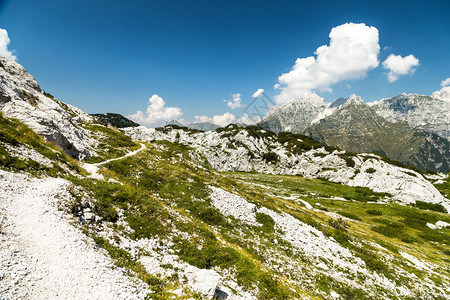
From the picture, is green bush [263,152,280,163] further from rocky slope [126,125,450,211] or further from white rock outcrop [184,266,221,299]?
white rock outcrop [184,266,221,299]

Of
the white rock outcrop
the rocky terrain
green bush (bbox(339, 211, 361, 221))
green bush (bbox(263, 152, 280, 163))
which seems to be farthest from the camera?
green bush (bbox(263, 152, 280, 163))

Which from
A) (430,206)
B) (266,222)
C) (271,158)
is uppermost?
(271,158)

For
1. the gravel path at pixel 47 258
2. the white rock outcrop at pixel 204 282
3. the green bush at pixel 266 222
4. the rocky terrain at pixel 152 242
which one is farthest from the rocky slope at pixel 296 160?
the gravel path at pixel 47 258

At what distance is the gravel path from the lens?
7898 millimetres

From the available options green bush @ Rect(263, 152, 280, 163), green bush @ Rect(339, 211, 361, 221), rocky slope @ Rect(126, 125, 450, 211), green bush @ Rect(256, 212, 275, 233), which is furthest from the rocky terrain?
green bush @ Rect(263, 152, 280, 163)

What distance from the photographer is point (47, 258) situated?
930cm

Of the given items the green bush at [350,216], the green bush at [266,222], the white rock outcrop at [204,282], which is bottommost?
the white rock outcrop at [204,282]

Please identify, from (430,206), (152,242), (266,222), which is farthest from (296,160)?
(152,242)

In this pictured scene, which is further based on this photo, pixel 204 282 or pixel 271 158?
pixel 271 158

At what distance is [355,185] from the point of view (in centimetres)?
9800

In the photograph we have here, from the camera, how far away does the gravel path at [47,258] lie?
25.9 ft

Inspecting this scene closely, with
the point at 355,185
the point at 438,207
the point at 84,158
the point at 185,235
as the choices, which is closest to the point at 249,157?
the point at 355,185

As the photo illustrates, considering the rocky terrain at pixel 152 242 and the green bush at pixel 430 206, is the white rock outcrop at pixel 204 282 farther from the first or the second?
the green bush at pixel 430 206

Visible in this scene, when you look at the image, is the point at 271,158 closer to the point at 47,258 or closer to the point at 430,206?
the point at 430,206
